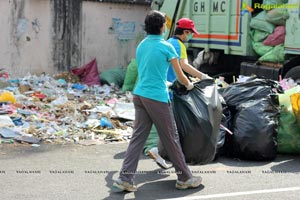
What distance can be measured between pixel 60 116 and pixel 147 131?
3360 millimetres

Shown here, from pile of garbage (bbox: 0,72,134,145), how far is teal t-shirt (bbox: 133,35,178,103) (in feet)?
7.29

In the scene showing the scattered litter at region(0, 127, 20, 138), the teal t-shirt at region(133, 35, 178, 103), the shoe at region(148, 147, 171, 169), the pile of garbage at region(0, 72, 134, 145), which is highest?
the teal t-shirt at region(133, 35, 178, 103)

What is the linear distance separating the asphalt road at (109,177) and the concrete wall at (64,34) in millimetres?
5726

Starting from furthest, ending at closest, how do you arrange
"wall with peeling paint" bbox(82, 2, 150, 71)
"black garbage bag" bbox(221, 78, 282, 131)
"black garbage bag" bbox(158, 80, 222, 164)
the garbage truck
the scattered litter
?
"wall with peeling paint" bbox(82, 2, 150, 71)
the garbage truck
the scattered litter
"black garbage bag" bbox(221, 78, 282, 131)
"black garbage bag" bbox(158, 80, 222, 164)

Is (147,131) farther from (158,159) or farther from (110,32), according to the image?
(110,32)

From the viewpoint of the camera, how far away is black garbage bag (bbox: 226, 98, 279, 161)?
562 centimetres

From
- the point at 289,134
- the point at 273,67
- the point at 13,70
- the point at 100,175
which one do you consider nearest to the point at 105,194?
the point at 100,175

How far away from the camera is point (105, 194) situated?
446cm

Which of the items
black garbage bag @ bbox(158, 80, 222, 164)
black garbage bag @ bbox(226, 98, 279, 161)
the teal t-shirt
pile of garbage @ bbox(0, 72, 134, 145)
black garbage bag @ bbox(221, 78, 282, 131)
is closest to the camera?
the teal t-shirt

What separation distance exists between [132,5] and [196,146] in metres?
8.09

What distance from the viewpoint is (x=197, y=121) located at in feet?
16.9

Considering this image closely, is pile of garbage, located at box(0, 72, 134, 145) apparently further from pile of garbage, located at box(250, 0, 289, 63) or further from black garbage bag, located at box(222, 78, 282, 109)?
pile of garbage, located at box(250, 0, 289, 63)

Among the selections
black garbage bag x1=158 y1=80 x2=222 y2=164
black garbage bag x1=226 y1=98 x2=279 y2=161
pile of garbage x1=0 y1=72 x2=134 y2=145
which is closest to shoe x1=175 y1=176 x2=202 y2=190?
black garbage bag x1=158 y1=80 x2=222 y2=164

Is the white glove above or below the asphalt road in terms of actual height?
above
